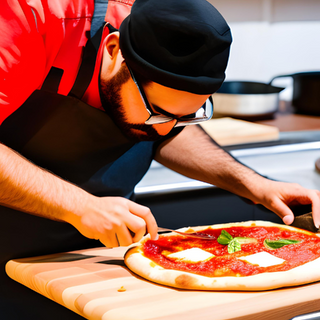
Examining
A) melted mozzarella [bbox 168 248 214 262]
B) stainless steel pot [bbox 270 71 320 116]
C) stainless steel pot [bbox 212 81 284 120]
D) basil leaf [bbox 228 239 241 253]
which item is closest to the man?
melted mozzarella [bbox 168 248 214 262]

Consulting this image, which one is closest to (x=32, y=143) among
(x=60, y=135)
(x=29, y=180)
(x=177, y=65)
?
(x=60, y=135)

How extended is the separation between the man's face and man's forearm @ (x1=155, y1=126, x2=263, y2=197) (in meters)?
0.29

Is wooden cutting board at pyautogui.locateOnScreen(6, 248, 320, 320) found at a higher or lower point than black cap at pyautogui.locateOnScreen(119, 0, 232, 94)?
lower

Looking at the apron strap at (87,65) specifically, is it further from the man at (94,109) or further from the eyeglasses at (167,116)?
the eyeglasses at (167,116)

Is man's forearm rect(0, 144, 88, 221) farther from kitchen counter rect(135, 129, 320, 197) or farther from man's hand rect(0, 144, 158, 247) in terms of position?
kitchen counter rect(135, 129, 320, 197)

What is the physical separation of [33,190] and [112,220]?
189mm

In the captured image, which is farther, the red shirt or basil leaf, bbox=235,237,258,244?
basil leaf, bbox=235,237,258,244

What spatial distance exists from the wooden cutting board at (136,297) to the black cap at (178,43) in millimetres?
441

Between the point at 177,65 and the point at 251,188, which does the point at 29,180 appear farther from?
the point at 251,188

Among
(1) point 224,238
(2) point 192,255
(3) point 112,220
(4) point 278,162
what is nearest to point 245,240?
(1) point 224,238

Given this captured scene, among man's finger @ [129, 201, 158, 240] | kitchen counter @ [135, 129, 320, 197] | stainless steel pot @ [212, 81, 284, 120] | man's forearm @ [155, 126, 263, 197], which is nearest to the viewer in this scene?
man's finger @ [129, 201, 158, 240]

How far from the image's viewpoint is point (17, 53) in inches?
36.9

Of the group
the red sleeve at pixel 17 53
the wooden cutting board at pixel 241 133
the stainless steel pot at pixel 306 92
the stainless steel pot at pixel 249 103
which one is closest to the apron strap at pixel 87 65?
the red sleeve at pixel 17 53

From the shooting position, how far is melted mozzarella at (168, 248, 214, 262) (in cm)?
113
